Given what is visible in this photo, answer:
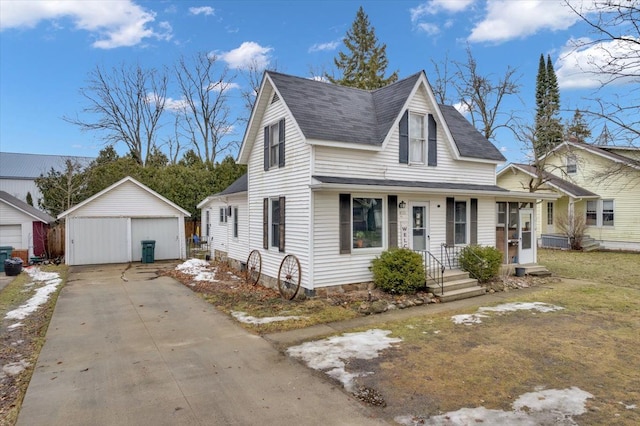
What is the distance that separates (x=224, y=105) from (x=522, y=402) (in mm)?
35875

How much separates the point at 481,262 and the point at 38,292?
13487 mm

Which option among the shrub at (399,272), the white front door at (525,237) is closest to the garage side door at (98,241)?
the shrub at (399,272)

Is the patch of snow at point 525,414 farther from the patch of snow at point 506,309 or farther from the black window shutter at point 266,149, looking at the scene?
the black window shutter at point 266,149

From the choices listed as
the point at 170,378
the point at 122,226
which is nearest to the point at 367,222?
the point at 170,378

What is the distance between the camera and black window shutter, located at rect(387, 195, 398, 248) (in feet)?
35.2

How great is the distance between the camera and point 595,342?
6.65 meters

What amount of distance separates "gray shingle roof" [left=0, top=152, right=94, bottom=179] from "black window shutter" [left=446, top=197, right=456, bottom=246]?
144ft

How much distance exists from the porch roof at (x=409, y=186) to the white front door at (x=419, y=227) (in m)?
0.70

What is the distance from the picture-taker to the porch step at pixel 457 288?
1020cm

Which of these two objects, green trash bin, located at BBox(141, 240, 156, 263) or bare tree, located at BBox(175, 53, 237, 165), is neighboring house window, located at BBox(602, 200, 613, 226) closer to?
green trash bin, located at BBox(141, 240, 156, 263)

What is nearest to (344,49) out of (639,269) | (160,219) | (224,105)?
(224,105)

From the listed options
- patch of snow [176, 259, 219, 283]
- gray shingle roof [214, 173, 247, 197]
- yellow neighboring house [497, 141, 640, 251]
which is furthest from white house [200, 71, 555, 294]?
yellow neighboring house [497, 141, 640, 251]

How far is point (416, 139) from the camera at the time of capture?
38.8 feet

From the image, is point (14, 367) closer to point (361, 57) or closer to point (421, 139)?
point (421, 139)
